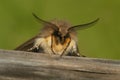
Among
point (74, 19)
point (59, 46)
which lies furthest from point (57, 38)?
point (74, 19)

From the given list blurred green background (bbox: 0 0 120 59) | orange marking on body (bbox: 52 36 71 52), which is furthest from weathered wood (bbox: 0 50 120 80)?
blurred green background (bbox: 0 0 120 59)

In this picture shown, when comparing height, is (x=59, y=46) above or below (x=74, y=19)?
above

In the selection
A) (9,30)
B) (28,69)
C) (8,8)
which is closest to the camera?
(28,69)

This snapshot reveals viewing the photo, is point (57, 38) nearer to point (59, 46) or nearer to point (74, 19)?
point (59, 46)

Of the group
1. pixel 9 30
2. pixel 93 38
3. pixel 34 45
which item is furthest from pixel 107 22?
pixel 34 45

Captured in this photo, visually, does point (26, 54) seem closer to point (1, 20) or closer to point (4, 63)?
point (4, 63)

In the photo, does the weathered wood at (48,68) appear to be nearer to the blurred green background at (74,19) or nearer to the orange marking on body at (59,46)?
the orange marking on body at (59,46)
